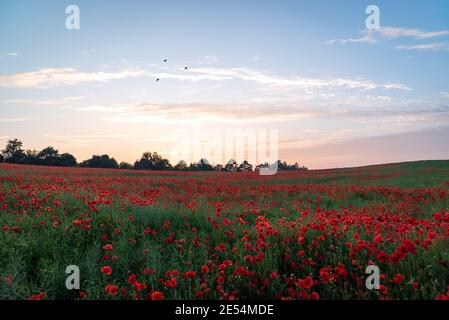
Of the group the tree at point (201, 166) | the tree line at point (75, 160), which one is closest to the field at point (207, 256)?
the tree line at point (75, 160)

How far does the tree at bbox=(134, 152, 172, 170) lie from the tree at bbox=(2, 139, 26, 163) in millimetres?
20778

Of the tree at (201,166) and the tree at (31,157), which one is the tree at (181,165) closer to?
the tree at (201,166)

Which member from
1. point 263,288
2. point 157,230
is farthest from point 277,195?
point 263,288

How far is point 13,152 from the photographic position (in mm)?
68562

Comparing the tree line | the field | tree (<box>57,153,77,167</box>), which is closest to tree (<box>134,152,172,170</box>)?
the tree line

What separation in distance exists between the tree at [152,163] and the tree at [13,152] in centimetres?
2078

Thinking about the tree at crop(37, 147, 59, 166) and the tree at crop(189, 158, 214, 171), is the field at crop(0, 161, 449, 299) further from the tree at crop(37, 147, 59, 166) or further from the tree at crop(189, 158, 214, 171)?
the tree at crop(189, 158, 214, 171)

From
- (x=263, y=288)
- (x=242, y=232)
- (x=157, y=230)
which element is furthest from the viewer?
(x=157, y=230)

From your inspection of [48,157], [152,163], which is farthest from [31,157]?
[152,163]

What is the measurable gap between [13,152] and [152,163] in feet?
83.9

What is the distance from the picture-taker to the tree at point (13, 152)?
221 feet
